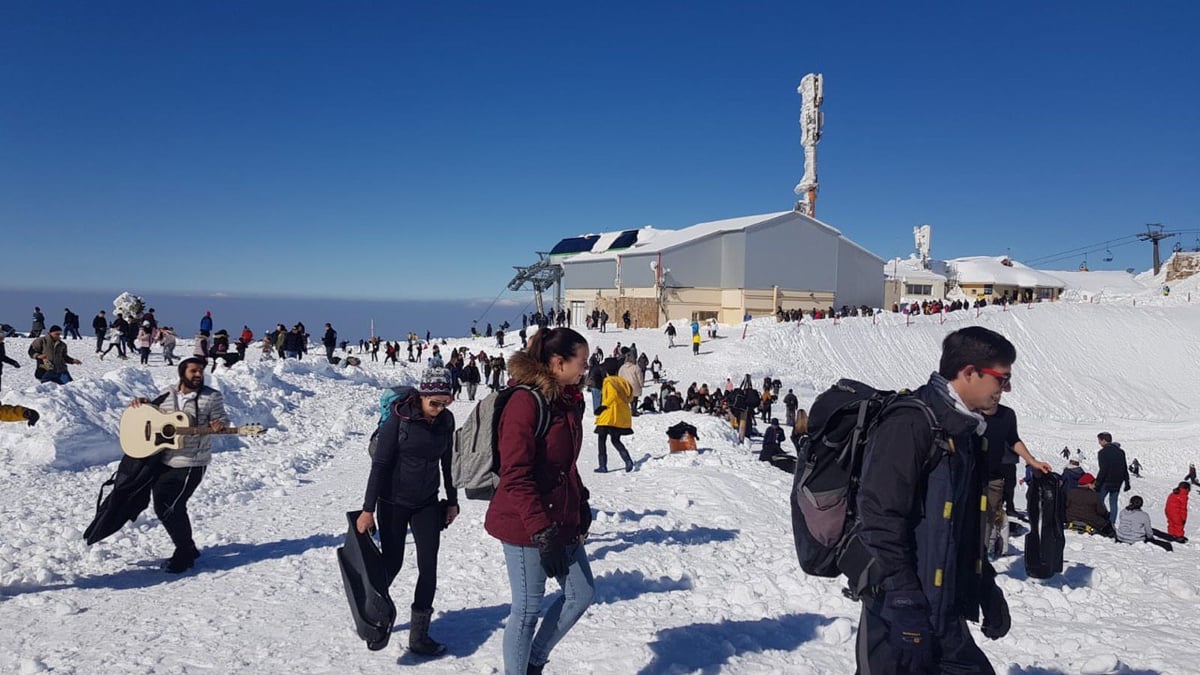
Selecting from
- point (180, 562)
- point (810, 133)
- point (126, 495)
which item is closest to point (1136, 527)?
point (180, 562)

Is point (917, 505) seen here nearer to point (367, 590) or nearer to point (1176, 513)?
point (367, 590)

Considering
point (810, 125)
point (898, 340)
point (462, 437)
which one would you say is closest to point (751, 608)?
point (462, 437)

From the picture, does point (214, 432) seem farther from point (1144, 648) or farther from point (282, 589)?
point (1144, 648)

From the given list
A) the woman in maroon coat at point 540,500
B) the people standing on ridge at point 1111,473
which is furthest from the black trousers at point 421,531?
the people standing on ridge at point 1111,473

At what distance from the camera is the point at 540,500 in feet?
10.9

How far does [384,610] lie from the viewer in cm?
429

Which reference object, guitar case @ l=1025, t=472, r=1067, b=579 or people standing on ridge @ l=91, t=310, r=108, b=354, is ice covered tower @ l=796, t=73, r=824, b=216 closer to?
people standing on ridge @ l=91, t=310, r=108, b=354

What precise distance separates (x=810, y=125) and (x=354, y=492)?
5327 cm

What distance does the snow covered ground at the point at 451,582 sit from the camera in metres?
4.42

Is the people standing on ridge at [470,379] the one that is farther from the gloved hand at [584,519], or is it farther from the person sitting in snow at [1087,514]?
the gloved hand at [584,519]

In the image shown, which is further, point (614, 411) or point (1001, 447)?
point (614, 411)

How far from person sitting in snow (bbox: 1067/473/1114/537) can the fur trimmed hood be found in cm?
925

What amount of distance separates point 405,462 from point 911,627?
2.95 m

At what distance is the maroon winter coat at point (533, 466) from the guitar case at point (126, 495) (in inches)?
149
